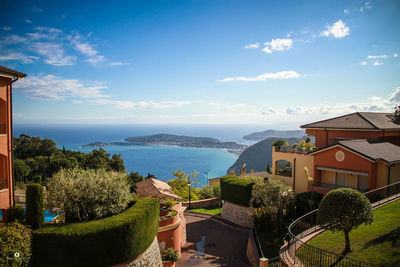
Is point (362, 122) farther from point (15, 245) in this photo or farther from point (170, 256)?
point (15, 245)

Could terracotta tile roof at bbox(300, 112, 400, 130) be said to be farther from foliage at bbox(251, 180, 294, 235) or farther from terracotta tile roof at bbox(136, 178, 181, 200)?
terracotta tile roof at bbox(136, 178, 181, 200)

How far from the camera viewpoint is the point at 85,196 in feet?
34.4

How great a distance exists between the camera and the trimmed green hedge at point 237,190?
2134cm

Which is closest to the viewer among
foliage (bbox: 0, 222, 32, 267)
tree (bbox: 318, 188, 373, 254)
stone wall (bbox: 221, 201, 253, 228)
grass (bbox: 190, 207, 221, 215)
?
foliage (bbox: 0, 222, 32, 267)

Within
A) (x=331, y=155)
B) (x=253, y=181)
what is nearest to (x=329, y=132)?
(x=331, y=155)

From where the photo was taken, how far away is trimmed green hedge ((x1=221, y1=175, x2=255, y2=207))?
21344mm

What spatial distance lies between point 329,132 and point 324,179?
18.4 ft

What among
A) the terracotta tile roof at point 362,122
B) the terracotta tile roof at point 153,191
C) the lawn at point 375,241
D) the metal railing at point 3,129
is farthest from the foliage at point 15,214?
the terracotta tile roof at point 362,122

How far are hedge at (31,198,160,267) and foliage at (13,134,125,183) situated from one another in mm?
35367

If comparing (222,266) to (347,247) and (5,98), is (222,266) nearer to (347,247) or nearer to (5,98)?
(347,247)

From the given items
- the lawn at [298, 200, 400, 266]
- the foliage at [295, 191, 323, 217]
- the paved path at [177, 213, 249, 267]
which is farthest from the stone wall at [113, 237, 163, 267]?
the foliage at [295, 191, 323, 217]

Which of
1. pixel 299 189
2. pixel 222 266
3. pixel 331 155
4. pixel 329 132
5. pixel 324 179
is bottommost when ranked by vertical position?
pixel 222 266

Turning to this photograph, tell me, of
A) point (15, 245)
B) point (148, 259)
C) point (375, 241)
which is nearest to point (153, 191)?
point (148, 259)

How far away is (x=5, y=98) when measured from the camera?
1153 centimetres
